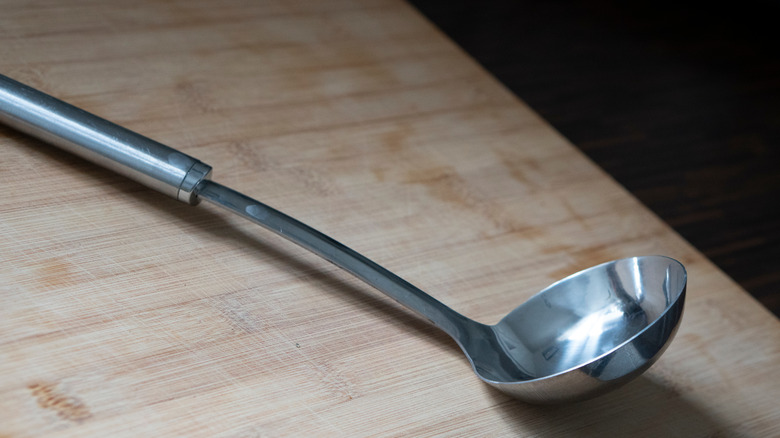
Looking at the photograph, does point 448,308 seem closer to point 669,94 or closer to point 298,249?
point 298,249

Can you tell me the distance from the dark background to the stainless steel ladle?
0.84m

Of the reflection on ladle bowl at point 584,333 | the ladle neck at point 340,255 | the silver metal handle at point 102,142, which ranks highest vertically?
the silver metal handle at point 102,142

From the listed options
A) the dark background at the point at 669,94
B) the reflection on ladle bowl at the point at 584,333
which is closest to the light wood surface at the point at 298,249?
the reflection on ladle bowl at the point at 584,333

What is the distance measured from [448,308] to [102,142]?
239 millimetres

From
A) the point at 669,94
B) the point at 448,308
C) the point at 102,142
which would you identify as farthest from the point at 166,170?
the point at 669,94

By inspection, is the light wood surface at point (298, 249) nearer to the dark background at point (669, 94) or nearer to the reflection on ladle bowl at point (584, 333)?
the reflection on ladle bowl at point (584, 333)

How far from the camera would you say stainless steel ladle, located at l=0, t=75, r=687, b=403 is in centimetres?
45

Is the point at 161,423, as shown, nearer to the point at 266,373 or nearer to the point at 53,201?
the point at 266,373

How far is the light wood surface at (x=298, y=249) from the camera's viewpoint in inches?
15.2

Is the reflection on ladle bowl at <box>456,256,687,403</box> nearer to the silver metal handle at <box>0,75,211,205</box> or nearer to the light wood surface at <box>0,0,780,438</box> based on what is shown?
the light wood surface at <box>0,0,780,438</box>

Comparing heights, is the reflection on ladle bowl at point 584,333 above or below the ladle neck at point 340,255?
below

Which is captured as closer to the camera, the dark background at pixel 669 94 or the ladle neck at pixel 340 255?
the ladle neck at pixel 340 255

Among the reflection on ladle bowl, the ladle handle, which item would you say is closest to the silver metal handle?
the ladle handle

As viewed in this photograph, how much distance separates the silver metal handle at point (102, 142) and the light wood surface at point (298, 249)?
0.02 m
